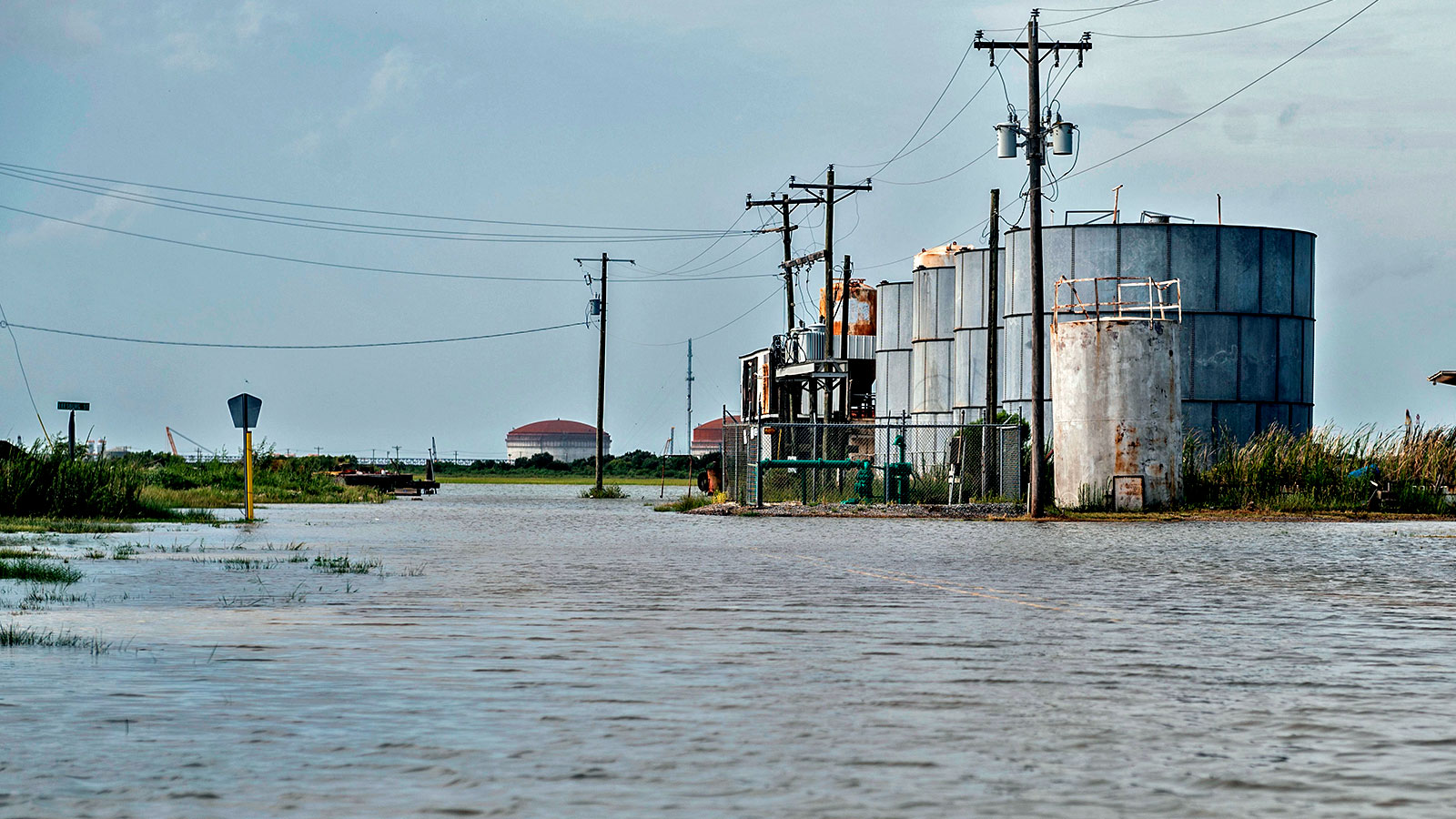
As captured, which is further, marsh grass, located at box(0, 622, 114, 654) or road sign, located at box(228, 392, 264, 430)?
road sign, located at box(228, 392, 264, 430)

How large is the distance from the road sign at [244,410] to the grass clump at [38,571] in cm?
1489

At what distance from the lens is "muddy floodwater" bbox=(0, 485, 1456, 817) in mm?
5438

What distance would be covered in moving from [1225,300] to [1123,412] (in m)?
11.0

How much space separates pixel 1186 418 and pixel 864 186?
42.5 ft

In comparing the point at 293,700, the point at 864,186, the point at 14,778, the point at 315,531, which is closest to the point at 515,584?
the point at 293,700

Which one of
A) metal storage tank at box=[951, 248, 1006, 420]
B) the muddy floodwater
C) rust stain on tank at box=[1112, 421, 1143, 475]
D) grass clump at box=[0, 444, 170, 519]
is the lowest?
the muddy floodwater

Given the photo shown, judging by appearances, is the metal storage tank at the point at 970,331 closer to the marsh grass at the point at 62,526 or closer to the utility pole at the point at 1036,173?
the utility pole at the point at 1036,173

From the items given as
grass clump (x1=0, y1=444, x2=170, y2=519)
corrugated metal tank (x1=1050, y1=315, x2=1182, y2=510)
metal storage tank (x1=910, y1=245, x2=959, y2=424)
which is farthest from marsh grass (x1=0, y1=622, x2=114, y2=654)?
metal storage tank (x1=910, y1=245, x2=959, y2=424)

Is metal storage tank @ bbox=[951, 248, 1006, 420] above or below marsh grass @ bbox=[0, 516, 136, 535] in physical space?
above

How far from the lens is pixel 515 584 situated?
14922mm

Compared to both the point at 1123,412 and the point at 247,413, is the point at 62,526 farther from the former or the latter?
the point at 1123,412

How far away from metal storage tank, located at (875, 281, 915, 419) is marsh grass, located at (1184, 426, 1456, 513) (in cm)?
2355

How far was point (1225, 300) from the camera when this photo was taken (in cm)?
4475

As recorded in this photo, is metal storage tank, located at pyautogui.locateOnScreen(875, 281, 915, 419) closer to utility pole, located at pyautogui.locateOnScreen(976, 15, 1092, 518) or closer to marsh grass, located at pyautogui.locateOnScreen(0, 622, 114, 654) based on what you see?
utility pole, located at pyautogui.locateOnScreen(976, 15, 1092, 518)
